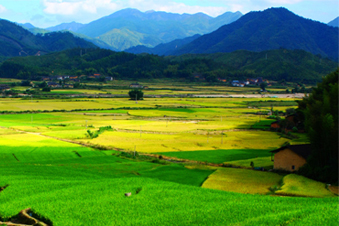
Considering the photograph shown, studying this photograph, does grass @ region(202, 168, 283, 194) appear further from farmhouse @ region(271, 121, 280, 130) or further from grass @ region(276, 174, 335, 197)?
farmhouse @ region(271, 121, 280, 130)

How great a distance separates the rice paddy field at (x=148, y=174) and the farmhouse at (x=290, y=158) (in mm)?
1605

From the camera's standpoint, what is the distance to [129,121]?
67625mm

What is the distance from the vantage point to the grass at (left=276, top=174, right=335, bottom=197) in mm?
23531

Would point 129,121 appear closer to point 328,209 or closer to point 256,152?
point 256,152

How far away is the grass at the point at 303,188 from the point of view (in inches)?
926

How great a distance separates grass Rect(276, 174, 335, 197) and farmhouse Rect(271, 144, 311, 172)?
4.86 m

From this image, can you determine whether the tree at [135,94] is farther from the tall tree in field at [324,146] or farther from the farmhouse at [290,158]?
the tall tree in field at [324,146]

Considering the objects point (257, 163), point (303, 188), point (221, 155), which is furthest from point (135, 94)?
point (303, 188)

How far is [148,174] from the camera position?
28.8m

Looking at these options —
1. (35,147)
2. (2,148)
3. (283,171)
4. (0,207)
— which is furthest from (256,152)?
(0,207)

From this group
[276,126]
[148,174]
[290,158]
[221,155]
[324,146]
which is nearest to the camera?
[148,174]

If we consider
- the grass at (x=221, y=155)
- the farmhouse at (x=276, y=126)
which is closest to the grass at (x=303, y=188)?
the grass at (x=221, y=155)

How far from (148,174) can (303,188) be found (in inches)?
450

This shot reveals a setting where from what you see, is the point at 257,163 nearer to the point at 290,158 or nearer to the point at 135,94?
the point at 290,158
